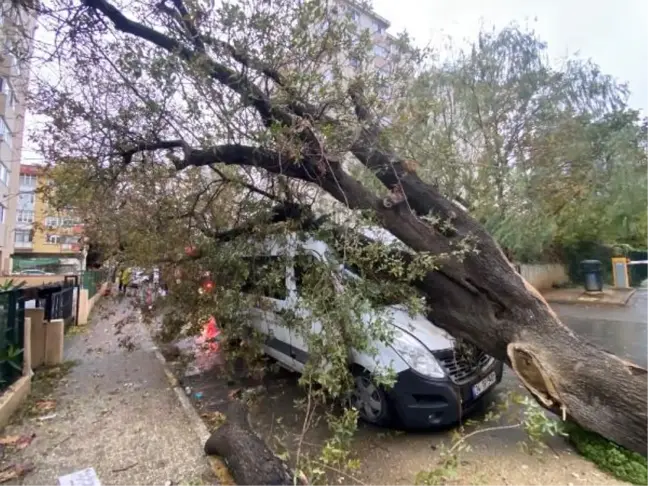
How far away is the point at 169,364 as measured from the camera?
22.0 ft

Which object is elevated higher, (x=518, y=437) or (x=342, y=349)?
(x=342, y=349)

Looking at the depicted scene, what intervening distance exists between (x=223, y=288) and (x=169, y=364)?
2.70m

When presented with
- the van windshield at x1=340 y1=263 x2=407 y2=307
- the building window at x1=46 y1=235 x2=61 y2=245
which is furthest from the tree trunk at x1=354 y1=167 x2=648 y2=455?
the building window at x1=46 y1=235 x2=61 y2=245

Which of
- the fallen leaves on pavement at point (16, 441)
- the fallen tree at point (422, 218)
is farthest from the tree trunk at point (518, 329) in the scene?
the fallen leaves on pavement at point (16, 441)

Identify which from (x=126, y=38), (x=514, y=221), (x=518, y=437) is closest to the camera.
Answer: (x=518, y=437)

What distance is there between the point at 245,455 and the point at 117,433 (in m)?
2.00

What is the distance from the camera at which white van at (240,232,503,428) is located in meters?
3.64

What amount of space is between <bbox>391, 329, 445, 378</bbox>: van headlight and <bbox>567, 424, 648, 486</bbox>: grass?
1407 millimetres

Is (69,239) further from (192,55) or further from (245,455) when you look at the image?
(245,455)

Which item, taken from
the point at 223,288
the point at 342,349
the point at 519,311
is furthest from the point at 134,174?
the point at 519,311

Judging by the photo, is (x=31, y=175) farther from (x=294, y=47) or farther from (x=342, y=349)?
(x=342, y=349)

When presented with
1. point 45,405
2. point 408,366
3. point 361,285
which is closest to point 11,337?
point 45,405

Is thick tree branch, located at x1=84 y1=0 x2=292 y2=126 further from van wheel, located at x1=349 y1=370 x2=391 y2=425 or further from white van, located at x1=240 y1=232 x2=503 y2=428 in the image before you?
van wheel, located at x1=349 y1=370 x2=391 y2=425

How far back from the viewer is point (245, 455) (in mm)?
2936
